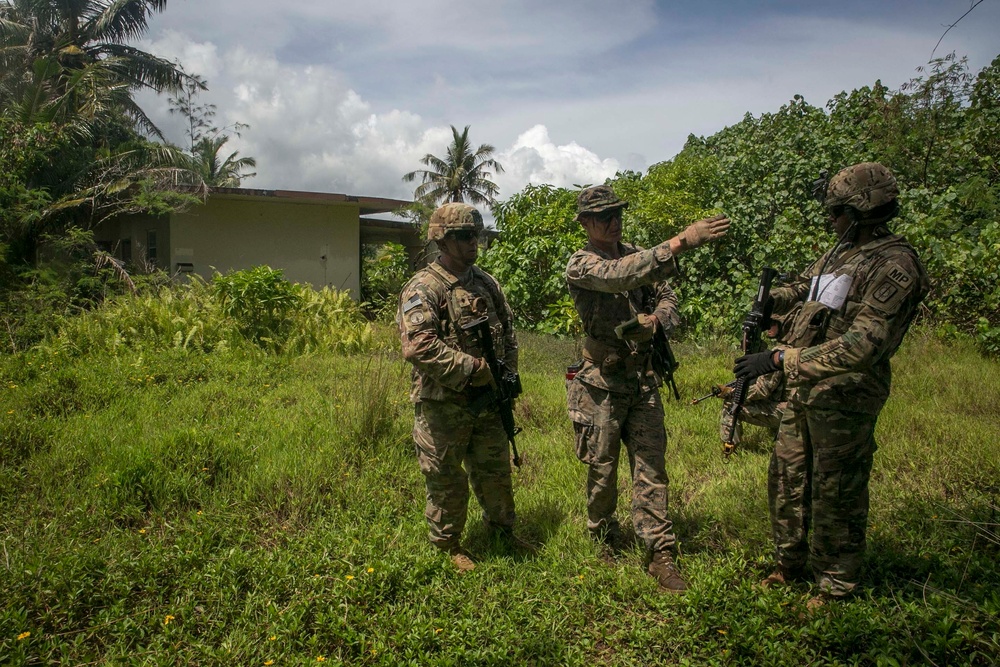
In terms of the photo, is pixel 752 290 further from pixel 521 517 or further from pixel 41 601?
pixel 41 601

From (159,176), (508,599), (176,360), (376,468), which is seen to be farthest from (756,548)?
(159,176)

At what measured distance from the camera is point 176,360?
26.0 feet

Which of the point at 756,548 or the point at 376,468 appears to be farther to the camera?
the point at 376,468

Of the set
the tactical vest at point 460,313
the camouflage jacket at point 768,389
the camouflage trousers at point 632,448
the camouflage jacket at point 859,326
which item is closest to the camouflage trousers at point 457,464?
the tactical vest at point 460,313

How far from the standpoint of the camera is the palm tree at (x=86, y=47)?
53.9 ft

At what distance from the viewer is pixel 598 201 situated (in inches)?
146

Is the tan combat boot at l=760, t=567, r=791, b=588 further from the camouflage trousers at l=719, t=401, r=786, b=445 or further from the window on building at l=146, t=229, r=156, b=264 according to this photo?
the window on building at l=146, t=229, r=156, b=264

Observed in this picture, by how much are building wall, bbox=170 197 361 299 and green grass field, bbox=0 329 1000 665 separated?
8668mm

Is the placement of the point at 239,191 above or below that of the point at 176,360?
above

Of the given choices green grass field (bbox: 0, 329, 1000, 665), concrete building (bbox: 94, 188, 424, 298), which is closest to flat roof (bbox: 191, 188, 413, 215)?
concrete building (bbox: 94, 188, 424, 298)

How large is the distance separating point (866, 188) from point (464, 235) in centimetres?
197

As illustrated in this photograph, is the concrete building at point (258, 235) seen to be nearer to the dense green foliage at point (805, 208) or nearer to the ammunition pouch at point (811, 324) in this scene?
the dense green foliage at point (805, 208)

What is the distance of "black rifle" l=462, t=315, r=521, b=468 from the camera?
12.0 ft

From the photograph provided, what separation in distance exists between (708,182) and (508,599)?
8.84 meters
